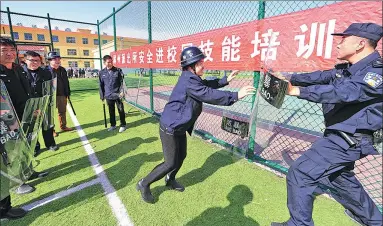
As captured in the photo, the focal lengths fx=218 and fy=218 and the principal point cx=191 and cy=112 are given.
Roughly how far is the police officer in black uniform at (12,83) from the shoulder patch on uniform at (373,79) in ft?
12.0

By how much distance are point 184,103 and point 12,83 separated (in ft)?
8.09

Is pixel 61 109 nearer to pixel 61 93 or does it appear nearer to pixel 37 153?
pixel 61 93

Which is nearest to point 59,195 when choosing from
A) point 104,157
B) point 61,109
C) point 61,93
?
point 104,157

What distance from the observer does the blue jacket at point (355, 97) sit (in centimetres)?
158

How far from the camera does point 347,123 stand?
70.1 inches

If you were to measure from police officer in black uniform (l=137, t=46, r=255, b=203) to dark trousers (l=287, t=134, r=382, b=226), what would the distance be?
0.84 metres

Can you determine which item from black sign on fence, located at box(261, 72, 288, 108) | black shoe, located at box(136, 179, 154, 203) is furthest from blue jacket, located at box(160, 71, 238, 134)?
black shoe, located at box(136, 179, 154, 203)

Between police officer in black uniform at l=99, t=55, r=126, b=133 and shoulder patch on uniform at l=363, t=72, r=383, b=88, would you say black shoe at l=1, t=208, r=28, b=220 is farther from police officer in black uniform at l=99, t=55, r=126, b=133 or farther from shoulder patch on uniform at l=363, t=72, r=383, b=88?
shoulder patch on uniform at l=363, t=72, r=383, b=88

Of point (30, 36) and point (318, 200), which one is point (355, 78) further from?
point (30, 36)

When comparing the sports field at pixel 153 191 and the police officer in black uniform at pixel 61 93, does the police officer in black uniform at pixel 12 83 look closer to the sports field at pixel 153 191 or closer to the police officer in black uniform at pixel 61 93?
the sports field at pixel 153 191

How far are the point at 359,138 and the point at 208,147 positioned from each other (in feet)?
9.80

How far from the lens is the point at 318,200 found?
2820 millimetres

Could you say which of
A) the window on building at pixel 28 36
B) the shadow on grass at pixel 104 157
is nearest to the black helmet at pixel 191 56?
the shadow on grass at pixel 104 157

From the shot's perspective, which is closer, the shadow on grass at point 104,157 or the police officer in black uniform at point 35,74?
the shadow on grass at point 104,157
